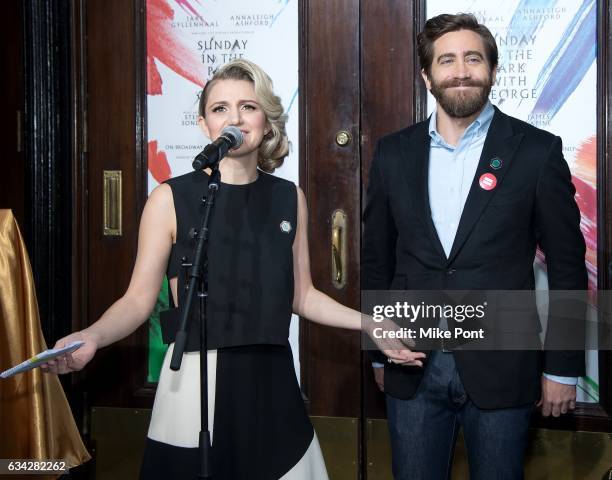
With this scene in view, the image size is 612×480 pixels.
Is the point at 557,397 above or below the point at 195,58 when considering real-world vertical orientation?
below

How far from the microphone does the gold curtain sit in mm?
763

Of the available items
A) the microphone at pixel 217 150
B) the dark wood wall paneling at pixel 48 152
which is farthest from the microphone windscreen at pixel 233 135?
the dark wood wall paneling at pixel 48 152

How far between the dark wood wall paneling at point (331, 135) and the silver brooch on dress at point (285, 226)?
77 centimetres

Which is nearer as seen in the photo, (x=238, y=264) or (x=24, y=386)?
(x=238, y=264)

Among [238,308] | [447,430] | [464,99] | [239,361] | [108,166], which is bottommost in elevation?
[447,430]

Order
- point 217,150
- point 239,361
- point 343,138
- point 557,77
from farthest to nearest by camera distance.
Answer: point 343,138, point 557,77, point 239,361, point 217,150

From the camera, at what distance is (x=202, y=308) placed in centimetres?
157

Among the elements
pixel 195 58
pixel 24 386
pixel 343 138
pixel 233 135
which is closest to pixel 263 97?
pixel 233 135

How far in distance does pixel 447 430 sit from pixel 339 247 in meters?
0.83

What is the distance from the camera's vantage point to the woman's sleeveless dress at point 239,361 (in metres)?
1.74

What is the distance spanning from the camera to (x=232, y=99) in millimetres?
1915

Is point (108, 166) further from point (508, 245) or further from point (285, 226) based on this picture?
point (508, 245)

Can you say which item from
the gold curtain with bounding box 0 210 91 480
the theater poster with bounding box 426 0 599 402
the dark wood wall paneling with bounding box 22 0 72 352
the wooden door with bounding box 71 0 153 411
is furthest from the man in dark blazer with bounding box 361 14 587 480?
the dark wood wall paneling with bounding box 22 0 72 352

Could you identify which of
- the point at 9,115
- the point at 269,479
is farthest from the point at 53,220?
the point at 269,479
